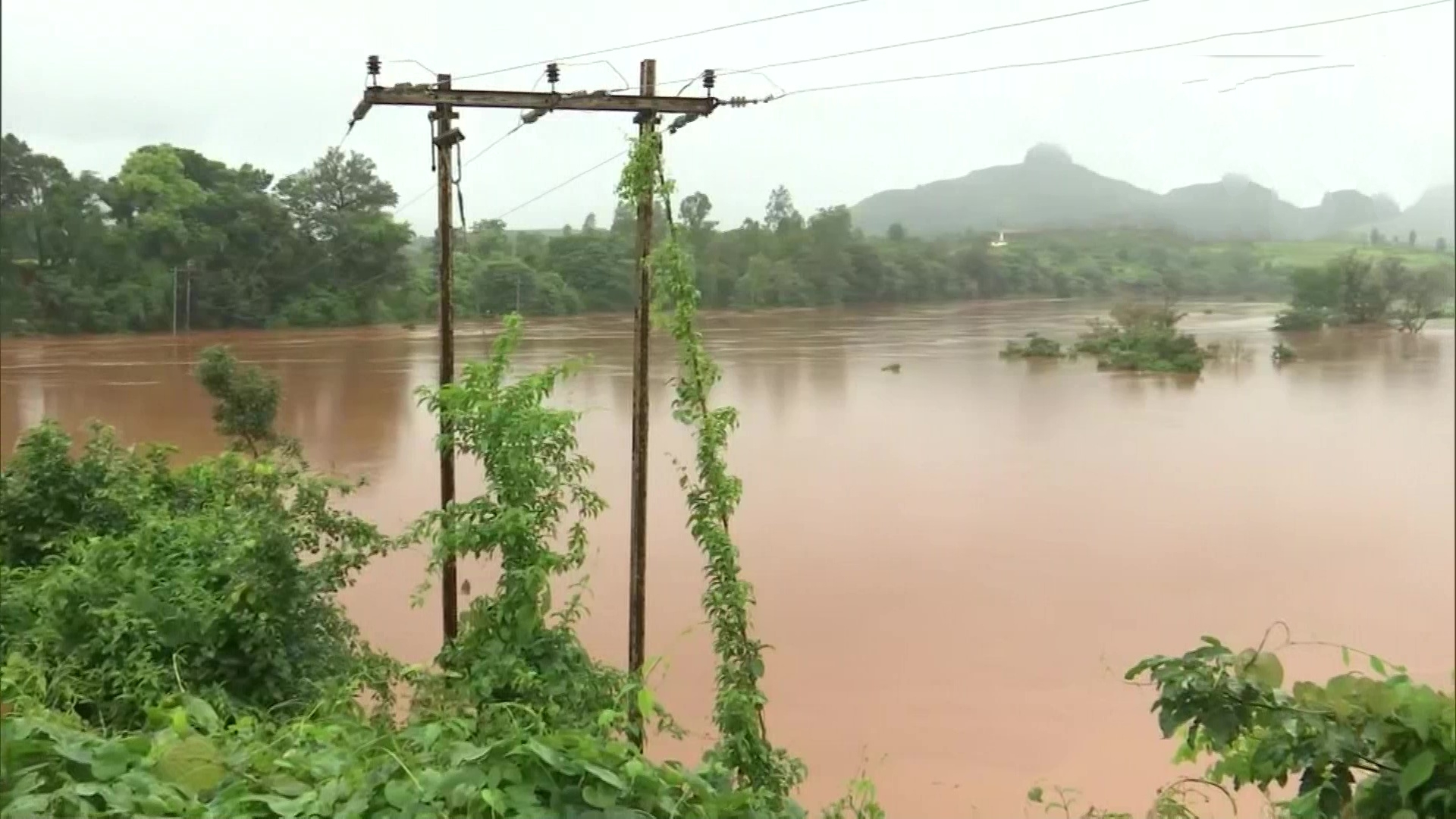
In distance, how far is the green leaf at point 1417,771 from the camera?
1.12 meters

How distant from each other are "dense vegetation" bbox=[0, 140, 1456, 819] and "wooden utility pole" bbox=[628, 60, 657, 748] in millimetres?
100

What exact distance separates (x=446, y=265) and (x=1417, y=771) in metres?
1.99

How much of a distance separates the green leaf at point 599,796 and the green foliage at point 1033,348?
236 cm

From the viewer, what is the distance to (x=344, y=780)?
1062 millimetres

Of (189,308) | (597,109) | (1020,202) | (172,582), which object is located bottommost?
(172,582)

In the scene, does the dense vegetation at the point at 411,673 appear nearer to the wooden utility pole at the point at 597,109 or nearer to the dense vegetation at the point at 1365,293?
the wooden utility pole at the point at 597,109

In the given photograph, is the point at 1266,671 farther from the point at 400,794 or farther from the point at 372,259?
the point at 372,259

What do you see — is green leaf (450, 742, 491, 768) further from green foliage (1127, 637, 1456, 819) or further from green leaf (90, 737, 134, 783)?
green foliage (1127, 637, 1456, 819)

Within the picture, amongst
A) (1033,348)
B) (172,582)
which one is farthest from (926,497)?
(172,582)

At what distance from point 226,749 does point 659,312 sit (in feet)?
3.86

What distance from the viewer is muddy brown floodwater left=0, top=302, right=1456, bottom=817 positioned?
8.97ft

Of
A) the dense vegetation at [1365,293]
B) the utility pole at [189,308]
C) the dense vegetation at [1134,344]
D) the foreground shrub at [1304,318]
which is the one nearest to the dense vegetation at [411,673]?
the utility pole at [189,308]

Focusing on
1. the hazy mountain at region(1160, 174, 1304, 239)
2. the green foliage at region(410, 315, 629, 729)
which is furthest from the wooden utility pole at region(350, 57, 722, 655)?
the hazy mountain at region(1160, 174, 1304, 239)

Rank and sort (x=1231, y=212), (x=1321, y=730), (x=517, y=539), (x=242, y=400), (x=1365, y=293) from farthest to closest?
(x=242, y=400)
(x=1231, y=212)
(x=1365, y=293)
(x=517, y=539)
(x=1321, y=730)
